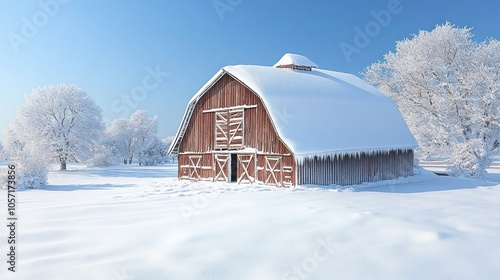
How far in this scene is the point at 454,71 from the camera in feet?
88.2

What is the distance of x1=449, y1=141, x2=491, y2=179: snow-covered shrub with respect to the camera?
2436cm

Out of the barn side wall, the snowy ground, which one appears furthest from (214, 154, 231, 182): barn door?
the snowy ground

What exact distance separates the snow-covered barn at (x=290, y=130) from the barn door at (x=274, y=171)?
52 millimetres

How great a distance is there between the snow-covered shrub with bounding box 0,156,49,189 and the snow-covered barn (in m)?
8.73

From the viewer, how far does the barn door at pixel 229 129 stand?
19.5 meters

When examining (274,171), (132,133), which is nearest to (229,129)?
(274,171)

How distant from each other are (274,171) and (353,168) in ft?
15.6

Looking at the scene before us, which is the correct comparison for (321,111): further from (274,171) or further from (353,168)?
(274,171)

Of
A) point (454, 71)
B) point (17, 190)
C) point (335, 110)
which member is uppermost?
point (454, 71)

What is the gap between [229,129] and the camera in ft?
65.9

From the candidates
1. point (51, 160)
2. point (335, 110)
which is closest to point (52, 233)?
point (335, 110)

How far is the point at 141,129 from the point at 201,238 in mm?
61899

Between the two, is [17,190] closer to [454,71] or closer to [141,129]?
[454,71]

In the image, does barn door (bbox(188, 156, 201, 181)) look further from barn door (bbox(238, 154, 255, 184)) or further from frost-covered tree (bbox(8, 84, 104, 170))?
frost-covered tree (bbox(8, 84, 104, 170))
